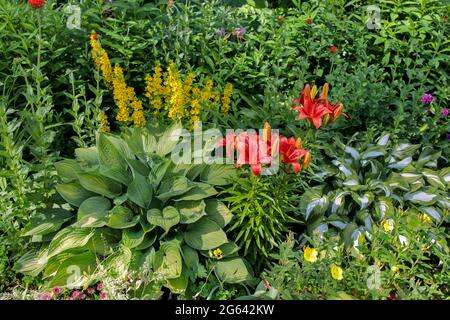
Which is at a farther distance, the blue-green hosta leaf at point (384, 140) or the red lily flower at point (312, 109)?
the blue-green hosta leaf at point (384, 140)

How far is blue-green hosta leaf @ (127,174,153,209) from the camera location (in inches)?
116

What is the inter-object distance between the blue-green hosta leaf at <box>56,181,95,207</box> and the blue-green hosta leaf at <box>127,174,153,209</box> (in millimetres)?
343

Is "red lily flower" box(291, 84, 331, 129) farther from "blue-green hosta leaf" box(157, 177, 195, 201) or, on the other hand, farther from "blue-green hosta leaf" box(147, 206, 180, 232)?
"blue-green hosta leaf" box(147, 206, 180, 232)

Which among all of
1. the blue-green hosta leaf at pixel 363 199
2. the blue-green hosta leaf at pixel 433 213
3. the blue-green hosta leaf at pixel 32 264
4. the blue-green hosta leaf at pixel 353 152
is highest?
the blue-green hosta leaf at pixel 353 152

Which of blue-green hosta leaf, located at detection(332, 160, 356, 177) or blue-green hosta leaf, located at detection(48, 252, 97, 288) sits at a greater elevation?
blue-green hosta leaf, located at detection(332, 160, 356, 177)

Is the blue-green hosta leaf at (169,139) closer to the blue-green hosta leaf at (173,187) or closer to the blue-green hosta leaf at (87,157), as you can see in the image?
the blue-green hosta leaf at (173,187)

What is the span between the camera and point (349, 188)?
11.3ft

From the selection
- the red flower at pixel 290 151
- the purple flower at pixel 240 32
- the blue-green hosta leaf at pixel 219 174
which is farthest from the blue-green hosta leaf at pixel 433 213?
the purple flower at pixel 240 32

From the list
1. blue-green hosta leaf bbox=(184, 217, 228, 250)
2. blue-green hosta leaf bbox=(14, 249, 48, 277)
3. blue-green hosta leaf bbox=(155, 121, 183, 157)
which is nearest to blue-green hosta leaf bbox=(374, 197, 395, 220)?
blue-green hosta leaf bbox=(184, 217, 228, 250)

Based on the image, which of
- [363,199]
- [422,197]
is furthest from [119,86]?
[422,197]

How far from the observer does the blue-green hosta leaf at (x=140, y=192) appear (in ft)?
9.65

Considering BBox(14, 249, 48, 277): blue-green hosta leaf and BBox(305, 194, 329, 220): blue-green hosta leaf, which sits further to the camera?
BBox(305, 194, 329, 220): blue-green hosta leaf

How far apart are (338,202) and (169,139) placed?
1087 millimetres
